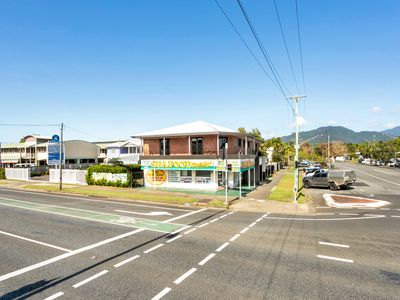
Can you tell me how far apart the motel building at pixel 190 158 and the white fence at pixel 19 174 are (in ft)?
80.5

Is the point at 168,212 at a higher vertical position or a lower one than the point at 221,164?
lower

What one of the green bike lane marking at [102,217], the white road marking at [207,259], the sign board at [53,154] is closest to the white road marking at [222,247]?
the white road marking at [207,259]

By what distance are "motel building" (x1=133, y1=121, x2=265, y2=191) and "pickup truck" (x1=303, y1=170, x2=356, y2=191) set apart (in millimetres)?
6941

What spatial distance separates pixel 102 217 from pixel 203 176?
14292 mm

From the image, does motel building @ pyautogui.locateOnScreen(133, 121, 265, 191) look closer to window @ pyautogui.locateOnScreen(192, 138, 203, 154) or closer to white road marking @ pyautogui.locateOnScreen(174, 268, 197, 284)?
window @ pyautogui.locateOnScreen(192, 138, 203, 154)

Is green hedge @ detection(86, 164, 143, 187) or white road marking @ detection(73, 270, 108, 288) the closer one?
white road marking @ detection(73, 270, 108, 288)

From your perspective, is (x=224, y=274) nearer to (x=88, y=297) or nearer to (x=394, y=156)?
(x=88, y=297)

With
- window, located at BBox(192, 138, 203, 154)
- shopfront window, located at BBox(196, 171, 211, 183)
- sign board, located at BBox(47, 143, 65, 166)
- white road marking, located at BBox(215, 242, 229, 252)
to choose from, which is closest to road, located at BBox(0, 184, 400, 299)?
white road marking, located at BBox(215, 242, 229, 252)

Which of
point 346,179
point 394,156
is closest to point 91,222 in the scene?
point 346,179

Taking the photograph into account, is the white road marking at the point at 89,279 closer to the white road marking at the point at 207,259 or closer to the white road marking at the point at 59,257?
the white road marking at the point at 59,257

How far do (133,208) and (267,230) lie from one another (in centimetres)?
1020

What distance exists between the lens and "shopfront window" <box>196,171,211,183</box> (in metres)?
28.6

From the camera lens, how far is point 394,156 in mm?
86562

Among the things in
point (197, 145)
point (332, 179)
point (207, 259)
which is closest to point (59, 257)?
point (207, 259)
